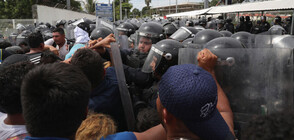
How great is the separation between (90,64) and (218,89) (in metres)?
0.95

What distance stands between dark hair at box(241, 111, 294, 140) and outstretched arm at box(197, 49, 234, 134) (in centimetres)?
67

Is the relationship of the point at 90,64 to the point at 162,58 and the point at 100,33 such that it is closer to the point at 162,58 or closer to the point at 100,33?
the point at 162,58

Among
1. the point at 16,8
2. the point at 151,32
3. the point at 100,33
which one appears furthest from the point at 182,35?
the point at 16,8

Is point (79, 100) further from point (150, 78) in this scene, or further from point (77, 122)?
point (150, 78)

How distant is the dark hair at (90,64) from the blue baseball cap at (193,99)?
2.50ft

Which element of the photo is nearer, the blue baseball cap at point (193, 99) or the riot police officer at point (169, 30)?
the blue baseball cap at point (193, 99)

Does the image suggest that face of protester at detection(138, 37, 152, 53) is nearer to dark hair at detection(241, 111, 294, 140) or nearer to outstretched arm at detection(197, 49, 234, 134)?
outstretched arm at detection(197, 49, 234, 134)

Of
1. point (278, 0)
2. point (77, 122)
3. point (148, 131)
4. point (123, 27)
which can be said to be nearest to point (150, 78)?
point (148, 131)

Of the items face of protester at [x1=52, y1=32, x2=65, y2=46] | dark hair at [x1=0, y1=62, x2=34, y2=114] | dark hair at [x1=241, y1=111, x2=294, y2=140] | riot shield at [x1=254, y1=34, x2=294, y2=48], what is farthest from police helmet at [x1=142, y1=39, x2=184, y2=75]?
face of protester at [x1=52, y1=32, x2=65, y2=46]

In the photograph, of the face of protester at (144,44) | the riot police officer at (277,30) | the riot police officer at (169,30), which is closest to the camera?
the face of protester at (144,44)

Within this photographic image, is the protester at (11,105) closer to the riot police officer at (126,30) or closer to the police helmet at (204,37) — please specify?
the police helmet at (204,37)

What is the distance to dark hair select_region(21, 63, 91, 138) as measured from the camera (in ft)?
3.30

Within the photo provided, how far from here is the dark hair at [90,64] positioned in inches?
69.0

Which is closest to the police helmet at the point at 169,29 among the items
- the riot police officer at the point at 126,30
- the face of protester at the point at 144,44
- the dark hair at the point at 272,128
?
the face of protester at the point at 144,44
